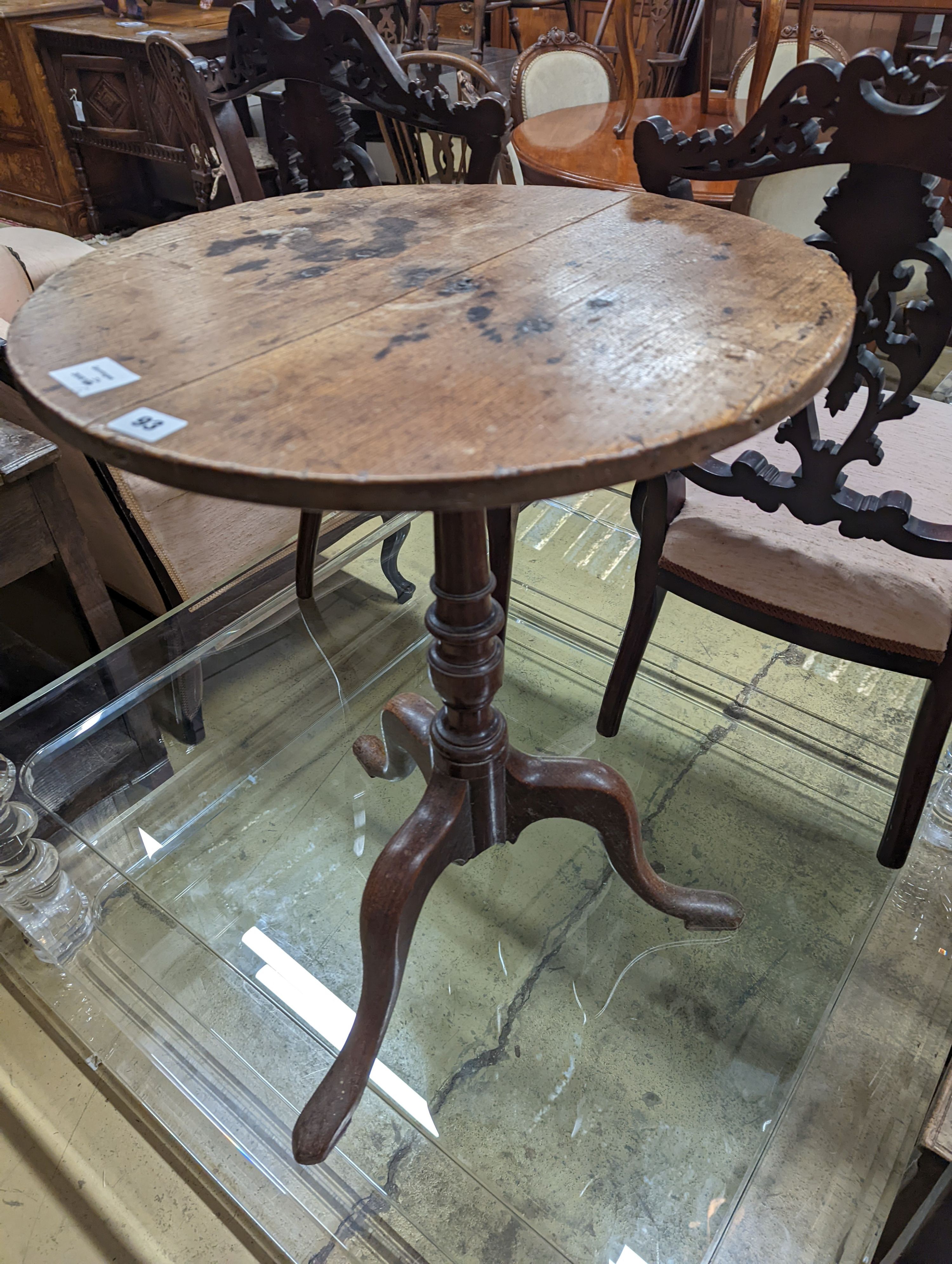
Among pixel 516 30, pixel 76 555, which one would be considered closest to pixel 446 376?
pixel 76 555

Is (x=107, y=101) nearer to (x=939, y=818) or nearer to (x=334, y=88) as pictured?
(x=334, y=88)

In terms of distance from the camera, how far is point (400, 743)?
138 centimetres

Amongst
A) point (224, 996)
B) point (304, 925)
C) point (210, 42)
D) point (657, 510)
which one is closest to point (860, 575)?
point (657, 510)

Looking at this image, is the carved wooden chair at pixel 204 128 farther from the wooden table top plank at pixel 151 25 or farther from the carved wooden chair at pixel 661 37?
the carved wooden chair at pixel 661 37

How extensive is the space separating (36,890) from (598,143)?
2.33m

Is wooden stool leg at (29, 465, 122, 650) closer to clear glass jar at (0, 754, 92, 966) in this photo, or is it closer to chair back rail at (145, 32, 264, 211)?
clear glass jar at (0, 754, 92, 966)

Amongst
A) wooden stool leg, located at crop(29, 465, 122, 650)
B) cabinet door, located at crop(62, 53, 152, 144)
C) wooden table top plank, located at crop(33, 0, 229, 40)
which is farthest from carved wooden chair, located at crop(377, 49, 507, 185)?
cabinet door, located at crop(62, 53, 152, 144)

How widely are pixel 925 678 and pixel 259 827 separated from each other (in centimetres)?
105

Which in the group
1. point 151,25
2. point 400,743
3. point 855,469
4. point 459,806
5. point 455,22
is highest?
point 151,25

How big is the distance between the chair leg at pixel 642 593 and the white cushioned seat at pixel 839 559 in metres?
0.03

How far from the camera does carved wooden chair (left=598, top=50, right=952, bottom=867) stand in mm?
941

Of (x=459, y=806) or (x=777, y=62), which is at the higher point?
(x=777, y=62)

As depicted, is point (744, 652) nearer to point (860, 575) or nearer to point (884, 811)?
point (884, 811)

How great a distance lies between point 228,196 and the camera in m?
2.98
